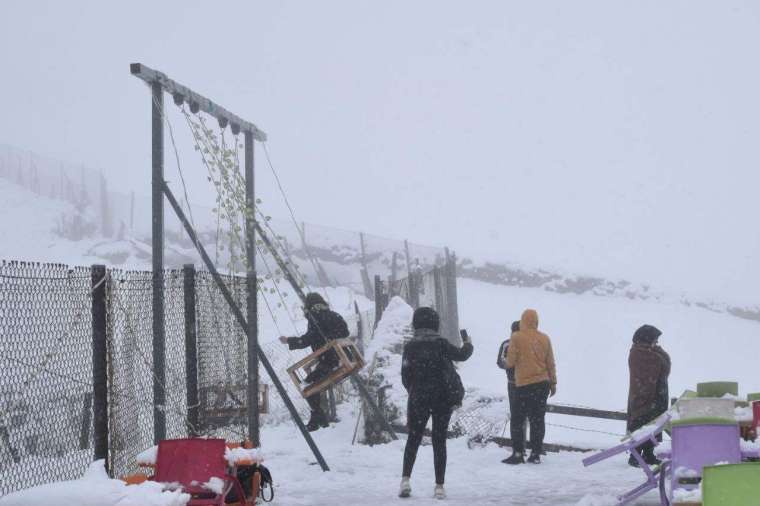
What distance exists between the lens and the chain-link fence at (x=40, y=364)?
626cm

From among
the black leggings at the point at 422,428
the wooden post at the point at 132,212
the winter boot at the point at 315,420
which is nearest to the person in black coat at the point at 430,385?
the black leggings at the point at 422,428

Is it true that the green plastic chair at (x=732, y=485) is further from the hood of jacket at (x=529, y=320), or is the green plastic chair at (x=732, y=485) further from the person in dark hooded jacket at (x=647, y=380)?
the hood of jacket at (x=529, y=320)

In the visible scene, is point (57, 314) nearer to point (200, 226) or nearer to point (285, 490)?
point (285, 490)

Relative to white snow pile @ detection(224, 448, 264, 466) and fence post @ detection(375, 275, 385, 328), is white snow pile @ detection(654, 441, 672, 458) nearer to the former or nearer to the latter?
white snow pile @ detection(224, 448, 264, 466)

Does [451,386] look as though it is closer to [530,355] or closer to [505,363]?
[530,355]

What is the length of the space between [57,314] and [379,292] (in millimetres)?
7830

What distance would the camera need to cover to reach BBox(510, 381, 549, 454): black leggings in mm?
11094

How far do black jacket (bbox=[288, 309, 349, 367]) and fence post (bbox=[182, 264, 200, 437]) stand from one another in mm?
2793

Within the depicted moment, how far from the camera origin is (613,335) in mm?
32938

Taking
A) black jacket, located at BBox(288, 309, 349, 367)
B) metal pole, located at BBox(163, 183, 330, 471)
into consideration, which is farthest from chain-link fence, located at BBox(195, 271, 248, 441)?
black jacket, located at BBox(288, 309, 349, 367)

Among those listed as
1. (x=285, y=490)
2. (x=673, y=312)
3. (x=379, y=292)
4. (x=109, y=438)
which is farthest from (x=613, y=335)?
(x=109, y=438)

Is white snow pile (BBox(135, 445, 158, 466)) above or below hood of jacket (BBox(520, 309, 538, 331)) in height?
below

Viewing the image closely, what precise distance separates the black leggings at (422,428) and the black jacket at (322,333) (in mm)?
2695

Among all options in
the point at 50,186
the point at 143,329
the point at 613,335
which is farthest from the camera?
the point at 50,186
